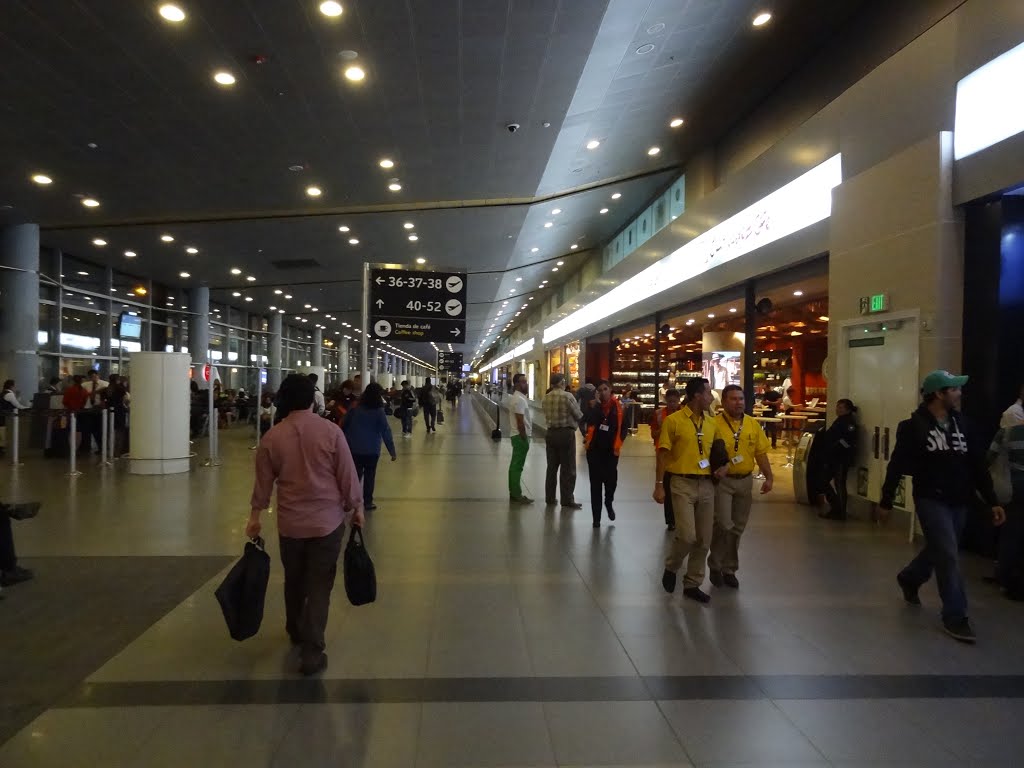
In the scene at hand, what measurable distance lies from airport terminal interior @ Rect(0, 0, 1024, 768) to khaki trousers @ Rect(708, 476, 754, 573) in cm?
4

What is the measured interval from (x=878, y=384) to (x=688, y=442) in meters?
4.29

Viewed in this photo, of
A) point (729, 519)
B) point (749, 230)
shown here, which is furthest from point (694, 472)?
point (749, 230)

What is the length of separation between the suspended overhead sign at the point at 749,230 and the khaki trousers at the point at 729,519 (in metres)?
5.82

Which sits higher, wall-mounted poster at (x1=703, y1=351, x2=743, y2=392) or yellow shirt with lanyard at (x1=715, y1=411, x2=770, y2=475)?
wall-mounted poster at (x1=703, y1=351, x2=743, y2=392)

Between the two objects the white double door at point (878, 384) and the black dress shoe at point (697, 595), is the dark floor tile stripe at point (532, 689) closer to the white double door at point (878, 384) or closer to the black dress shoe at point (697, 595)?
the black dress shoe at point (697, 595)

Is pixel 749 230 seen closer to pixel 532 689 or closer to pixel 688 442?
pixel 688 442

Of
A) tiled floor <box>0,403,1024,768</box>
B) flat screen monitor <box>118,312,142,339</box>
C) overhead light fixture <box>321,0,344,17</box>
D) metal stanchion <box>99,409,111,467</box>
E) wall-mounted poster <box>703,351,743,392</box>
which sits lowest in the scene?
tiled floor <box>0,403,1024,768</box>

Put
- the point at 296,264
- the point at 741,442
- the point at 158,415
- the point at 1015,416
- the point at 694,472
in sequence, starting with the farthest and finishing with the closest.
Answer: the point at 296,264 < the point at 158,415 < the point at 1015,416 < the point at 741,442 < the point at 694,472

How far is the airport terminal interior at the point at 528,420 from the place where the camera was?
11.2 feet

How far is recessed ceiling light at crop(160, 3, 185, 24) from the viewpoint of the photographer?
6.53 m

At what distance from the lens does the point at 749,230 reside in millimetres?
12414

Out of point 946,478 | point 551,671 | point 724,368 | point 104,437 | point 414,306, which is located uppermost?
point 414,306

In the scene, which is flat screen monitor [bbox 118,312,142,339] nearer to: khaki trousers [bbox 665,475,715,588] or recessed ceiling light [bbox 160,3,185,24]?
recessed ceiling light [bbox 160,3,185,24]

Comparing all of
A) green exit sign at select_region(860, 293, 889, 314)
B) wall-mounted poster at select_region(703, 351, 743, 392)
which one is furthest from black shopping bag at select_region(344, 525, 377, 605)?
wall-mounted poster at select_region(703, 351, 743, 392)
